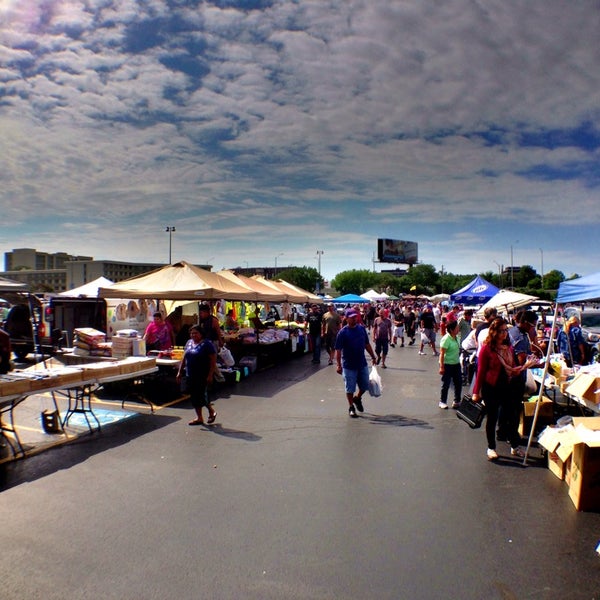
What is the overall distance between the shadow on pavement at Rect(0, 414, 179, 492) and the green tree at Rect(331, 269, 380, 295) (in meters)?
90.4

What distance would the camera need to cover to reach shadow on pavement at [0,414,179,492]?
5078 millimetres

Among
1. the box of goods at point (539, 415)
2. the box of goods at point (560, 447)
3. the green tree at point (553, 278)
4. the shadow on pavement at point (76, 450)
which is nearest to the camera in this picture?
the box of goods at point (560, 447)

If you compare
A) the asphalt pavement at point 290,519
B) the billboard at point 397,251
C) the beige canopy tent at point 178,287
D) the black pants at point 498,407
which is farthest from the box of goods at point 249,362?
the billboard at point 397,251

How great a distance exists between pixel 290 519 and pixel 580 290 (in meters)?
5.57

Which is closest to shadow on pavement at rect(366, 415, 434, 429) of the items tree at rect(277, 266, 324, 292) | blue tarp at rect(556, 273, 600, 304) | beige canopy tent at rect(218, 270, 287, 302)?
blue tarp at rect(556, 273, 600, 304)

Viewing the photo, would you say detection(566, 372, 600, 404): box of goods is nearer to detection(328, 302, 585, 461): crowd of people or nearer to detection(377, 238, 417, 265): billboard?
detection(328, 302, 585, 461): crowd of people

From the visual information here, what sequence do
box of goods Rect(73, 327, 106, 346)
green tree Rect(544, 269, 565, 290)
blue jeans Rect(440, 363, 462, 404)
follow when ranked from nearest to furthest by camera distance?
blue jeans Rect(440, 363, 462, 404)
box of goods Rect(73, 327, 106, 346)
green tree Rect(544, 269, 565, 290)

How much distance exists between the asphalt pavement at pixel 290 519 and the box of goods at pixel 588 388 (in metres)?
0.97

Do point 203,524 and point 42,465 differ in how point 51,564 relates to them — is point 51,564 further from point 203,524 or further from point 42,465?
point 42,465

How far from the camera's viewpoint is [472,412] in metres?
6.53

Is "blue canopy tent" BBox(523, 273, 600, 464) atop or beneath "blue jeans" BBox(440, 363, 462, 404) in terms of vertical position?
atop

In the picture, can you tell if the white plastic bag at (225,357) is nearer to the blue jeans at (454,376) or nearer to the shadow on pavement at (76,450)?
the shadow on pavement at (76,450)

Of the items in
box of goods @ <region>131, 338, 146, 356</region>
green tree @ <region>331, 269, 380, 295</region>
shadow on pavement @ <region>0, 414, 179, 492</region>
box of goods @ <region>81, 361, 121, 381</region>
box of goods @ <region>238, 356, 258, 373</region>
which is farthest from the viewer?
green tree @ <region>331, 269, 380, 295</region>

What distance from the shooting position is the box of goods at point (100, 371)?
22.1ft
